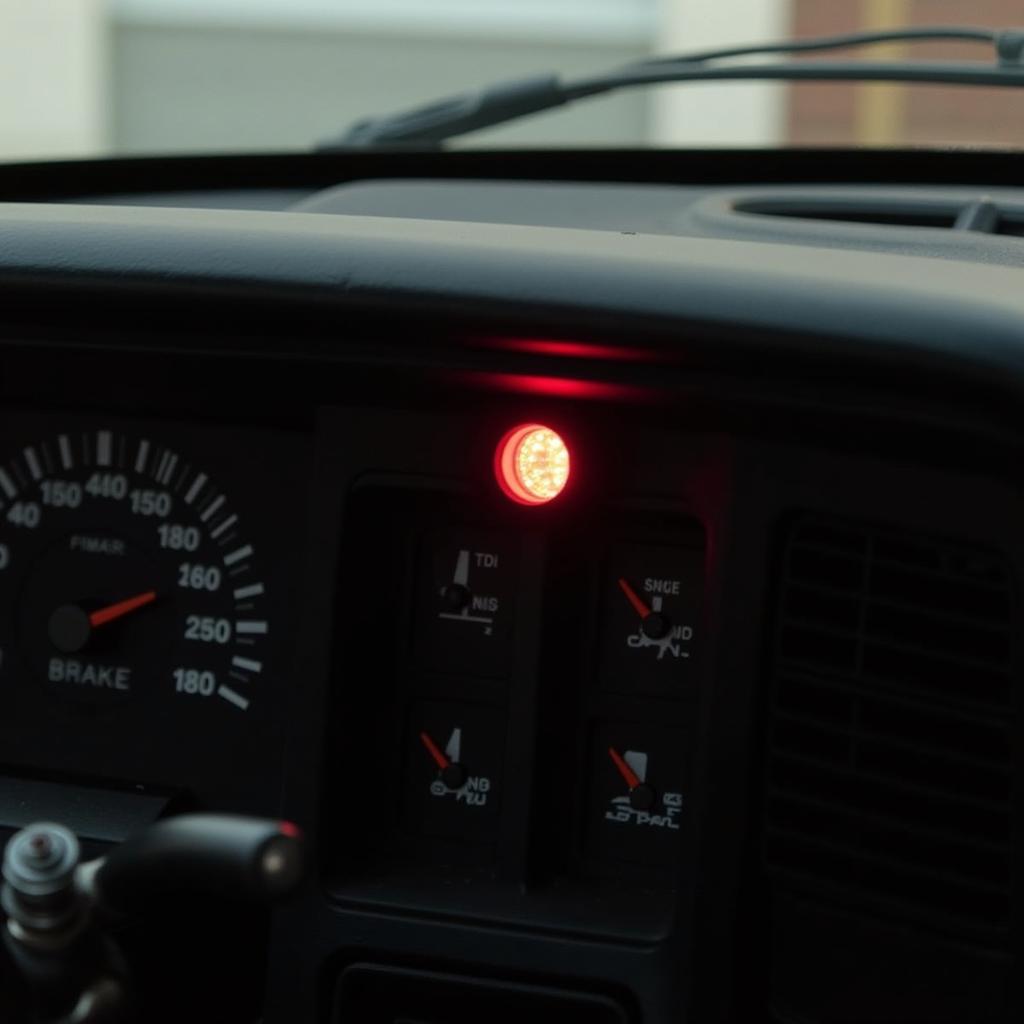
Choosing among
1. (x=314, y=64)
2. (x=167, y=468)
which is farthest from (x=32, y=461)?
(x=314, y=64)

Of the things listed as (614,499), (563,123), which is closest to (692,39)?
(563,123)

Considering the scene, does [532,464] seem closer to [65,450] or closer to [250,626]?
[250,626]

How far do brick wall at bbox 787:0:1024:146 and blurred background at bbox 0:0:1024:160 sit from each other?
0.03m

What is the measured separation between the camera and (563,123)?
11336 millimetres

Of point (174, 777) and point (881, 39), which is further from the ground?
point (881, 39)

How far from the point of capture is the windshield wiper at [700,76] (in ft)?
7.00

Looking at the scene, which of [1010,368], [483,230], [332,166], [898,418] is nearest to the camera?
[1010,368]

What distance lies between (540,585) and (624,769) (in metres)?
0.19

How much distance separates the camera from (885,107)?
12.4 metres

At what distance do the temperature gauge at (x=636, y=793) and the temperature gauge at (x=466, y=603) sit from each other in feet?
0.41

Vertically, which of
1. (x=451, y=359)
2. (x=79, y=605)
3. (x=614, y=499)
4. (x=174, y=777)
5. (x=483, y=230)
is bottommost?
(x=174, y=777)

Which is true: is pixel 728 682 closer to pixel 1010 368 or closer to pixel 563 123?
pixel 1010 368

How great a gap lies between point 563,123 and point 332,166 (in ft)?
30.0

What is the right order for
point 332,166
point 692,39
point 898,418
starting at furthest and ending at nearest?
point 692,39
point 332,166
point 898,418
